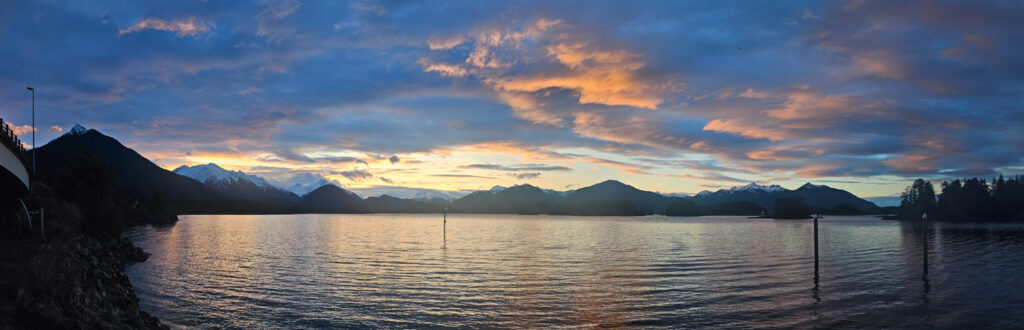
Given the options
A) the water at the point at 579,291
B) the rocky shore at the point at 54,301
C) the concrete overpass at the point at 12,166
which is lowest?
the water at the point at 579,291

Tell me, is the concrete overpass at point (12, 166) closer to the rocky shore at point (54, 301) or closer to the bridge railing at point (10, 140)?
the bridge railing at point (10, 140)

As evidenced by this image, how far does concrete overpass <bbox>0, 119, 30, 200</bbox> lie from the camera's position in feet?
99.1

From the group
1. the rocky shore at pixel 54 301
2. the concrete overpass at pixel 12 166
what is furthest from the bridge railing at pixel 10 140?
the rocky shore at pixel 54 301

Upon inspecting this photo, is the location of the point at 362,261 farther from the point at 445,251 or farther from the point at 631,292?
the point at 631,292

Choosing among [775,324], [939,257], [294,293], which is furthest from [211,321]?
[939,257]

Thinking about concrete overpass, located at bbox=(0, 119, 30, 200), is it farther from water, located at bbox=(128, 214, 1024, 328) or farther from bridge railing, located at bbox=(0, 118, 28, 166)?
water, located at bbox=(128, 214, 1024, 328)

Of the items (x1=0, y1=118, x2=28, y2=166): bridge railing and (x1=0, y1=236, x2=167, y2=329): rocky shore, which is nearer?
(x1=0, y1=236, x2=167, y2=329): rocky shore

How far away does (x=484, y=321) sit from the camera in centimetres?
2403

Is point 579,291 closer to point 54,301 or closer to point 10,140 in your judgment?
point 54,301

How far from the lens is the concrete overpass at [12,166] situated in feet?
99.1

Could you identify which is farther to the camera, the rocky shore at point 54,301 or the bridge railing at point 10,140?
the bridge railing at point 10,140

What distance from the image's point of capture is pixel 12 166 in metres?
32.0

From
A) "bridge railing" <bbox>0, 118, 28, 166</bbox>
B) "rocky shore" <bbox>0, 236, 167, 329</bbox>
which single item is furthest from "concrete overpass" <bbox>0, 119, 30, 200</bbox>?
"rocky shore" <bbox>0, 236, 167, 329</bbox>

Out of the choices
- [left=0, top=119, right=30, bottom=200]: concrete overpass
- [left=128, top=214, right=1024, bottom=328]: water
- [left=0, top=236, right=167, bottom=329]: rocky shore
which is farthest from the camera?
[left=0, top=119, right=30, bottom=200]: concrete overpass
